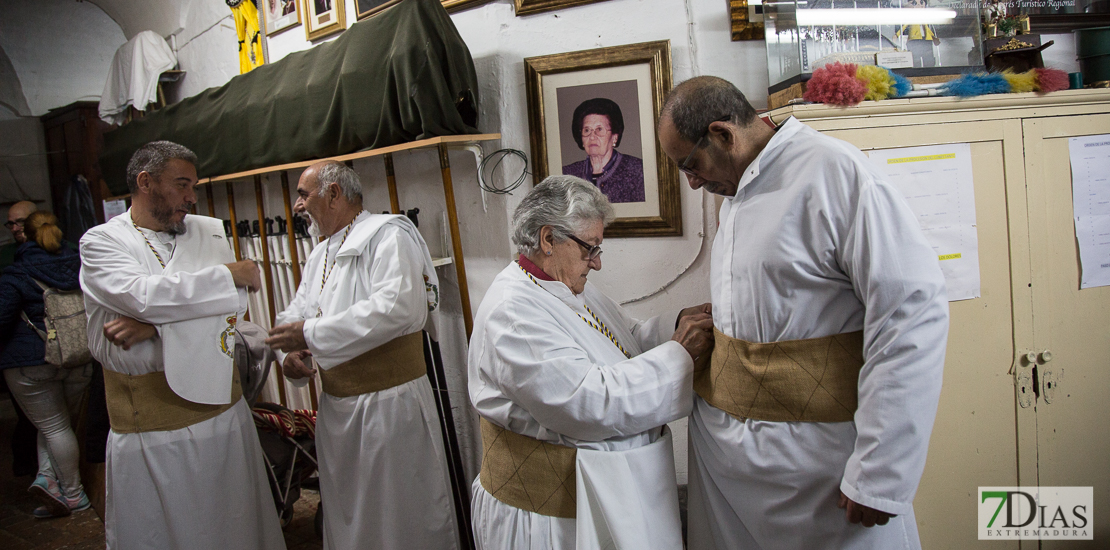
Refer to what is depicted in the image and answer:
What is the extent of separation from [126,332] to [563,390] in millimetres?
1856

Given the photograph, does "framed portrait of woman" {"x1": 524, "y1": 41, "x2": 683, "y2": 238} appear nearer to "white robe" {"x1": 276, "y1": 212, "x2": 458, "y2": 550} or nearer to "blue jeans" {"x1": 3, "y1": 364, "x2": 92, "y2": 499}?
"white robe" {"x1": 276, "y1": 212, "x2": 458, "y2": 550}

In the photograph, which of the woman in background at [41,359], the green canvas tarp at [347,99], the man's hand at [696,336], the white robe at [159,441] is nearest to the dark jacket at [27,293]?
the woman in background at [41,359]

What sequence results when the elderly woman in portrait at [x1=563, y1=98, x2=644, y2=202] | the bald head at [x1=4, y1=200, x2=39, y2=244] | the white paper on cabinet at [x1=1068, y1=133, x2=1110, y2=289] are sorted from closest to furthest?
the white paper on cabinet at [x1=1068, y1=133, x2=1110, y2=289], the elderly woman in portrait at [x1=563, y1=98, x2=644, y2=202], the bald head at [x1=4, y1=200, x2=39, y2=244]

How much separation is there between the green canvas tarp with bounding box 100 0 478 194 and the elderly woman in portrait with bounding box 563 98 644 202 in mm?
502

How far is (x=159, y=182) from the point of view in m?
2.53

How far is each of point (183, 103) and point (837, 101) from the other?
4.12 meters

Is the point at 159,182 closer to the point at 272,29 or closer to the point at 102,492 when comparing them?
the point at 272,29

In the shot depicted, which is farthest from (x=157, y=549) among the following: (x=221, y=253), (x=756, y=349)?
(x=756, y=349)

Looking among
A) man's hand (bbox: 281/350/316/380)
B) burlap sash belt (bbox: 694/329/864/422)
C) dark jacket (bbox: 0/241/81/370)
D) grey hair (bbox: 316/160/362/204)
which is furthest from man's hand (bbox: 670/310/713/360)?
dark jacket (bbox: 0/241/81/370)

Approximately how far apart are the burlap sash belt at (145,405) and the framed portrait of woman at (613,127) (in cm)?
168

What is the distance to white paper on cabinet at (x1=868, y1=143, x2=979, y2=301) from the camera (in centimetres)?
189

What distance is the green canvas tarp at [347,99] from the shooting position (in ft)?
8.86

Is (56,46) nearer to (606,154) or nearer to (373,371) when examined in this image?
(373,371)

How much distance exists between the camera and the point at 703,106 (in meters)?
A: 1.48
